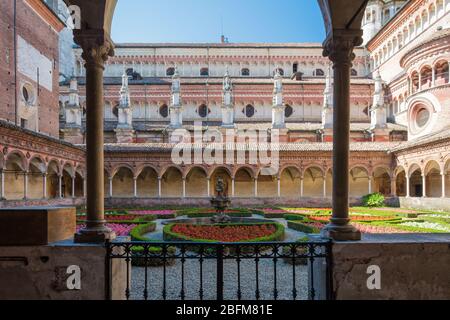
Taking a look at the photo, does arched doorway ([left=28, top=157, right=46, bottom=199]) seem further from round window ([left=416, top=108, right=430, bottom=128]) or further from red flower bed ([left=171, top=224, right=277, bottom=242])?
round window ([left=416, top=108, right=430, bottom=128])

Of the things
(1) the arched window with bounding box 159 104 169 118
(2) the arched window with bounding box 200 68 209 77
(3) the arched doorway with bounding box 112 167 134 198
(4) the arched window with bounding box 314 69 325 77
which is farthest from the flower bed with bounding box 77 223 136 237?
(4) the arched window with bounding box 314 69 325 77

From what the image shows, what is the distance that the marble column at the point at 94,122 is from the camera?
489 centimetres

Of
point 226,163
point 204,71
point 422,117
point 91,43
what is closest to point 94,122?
point 91,43

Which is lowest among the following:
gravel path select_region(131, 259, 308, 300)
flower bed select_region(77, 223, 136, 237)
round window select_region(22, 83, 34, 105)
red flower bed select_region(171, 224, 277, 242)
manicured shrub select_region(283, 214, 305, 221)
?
manicured shrub select_region(283, 214, 305, 221)

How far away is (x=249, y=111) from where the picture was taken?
39781 mm

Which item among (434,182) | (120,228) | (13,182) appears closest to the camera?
(120,228)

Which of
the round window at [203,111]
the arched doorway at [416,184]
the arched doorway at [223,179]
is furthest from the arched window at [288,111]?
the arched doorway at [416,184]

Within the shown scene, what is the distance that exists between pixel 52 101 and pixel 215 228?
968 inches

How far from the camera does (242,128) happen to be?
35.8 m

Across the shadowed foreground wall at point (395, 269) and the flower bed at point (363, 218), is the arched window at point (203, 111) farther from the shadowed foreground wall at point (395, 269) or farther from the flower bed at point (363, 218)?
the shadowed foreground wall at point (395, 269)

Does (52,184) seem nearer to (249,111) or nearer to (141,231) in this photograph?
(141,231)

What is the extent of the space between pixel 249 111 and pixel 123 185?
16.7m

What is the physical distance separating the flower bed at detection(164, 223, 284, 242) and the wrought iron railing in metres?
0.89

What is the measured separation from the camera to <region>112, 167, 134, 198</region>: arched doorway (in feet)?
105
